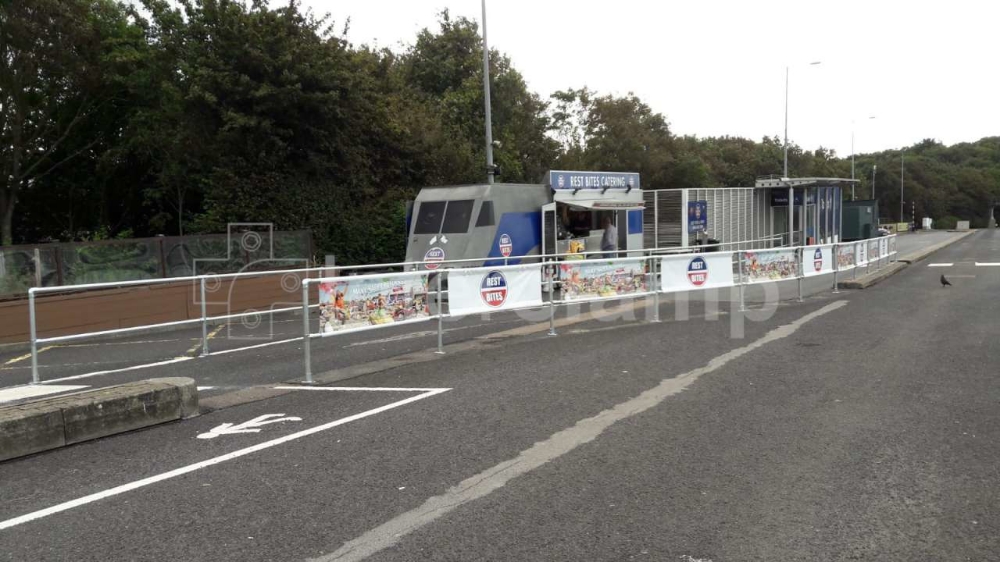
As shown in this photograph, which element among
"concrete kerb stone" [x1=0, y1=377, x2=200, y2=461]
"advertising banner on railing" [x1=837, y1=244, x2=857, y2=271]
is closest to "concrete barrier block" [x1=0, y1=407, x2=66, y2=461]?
"concrete kerb stone" [x1=0, y1=377, x2=200, y2=461]

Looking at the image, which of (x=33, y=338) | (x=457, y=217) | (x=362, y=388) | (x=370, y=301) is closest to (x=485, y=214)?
(x=457, y=217)

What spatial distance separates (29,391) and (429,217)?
11.5 metres

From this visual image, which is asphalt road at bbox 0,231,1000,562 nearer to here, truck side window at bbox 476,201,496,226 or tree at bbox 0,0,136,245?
truck side window at bbox 476,201,496,226

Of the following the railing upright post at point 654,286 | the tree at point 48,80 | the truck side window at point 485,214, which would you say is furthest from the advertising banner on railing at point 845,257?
the tree at point 48,80

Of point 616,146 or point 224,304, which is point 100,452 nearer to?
point 224,304

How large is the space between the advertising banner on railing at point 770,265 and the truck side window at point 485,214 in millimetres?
5759

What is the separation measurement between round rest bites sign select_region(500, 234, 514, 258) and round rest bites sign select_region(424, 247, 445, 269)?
140 cm

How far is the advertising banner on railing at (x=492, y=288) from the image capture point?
11578mm

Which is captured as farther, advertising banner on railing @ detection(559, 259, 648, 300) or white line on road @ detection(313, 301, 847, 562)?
advertising banner on railing @ detection(559, 259, 648, 300)

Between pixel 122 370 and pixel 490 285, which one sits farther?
pixel 490 285

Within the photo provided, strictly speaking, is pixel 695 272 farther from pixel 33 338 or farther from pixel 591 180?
pixel 33 338

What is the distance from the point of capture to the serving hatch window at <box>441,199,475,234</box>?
18.9 meters

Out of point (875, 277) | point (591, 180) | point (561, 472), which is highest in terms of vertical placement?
point (591, 180)

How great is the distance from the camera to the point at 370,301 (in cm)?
1011
